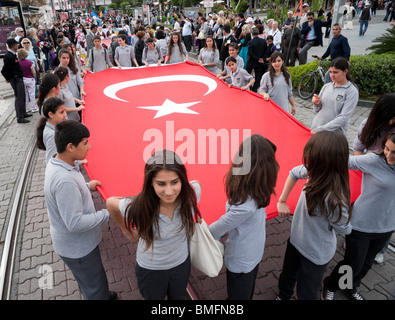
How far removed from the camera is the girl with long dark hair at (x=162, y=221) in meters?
1.90

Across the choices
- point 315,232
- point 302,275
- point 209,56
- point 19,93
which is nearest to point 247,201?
point 315,232

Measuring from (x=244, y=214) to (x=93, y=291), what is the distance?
1.56 m

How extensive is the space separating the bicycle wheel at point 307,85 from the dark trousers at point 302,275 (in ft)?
23.3

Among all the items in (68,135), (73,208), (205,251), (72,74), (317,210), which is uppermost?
(68,135)

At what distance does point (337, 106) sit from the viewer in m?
3.85

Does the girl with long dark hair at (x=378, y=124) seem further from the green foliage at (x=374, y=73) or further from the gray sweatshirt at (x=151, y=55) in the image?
the gray sweatshirt at (x=151, y=55)

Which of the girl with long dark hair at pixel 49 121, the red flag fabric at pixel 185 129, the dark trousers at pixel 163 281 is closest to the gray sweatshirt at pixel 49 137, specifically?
the girl with long dark hair at pixel 49 121

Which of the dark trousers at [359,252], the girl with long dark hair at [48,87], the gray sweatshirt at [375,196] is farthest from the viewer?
the girl with long dark hair at [48,87]

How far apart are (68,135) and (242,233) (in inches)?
59.2

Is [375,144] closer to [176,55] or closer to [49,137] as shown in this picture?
[49,137]

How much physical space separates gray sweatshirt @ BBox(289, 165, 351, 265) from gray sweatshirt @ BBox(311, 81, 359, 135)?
1668mm

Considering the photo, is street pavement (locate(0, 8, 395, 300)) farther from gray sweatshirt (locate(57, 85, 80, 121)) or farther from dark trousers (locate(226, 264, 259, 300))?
gray sweatshirt (locate(57, 85, 80, 121))
